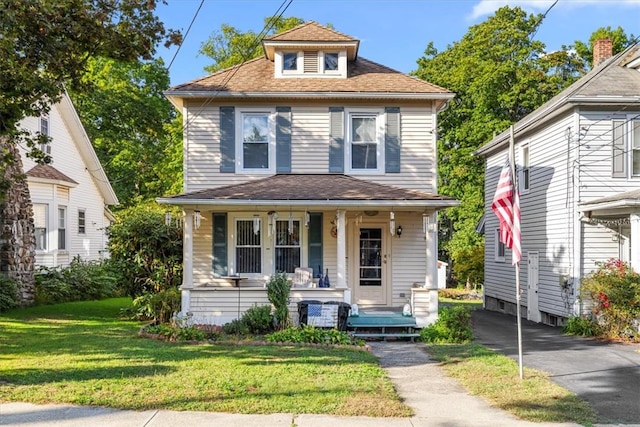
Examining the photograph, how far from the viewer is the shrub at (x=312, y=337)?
35.7 ft

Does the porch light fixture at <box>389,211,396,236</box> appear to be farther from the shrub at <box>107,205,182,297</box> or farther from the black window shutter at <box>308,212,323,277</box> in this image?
the shrub at <box>107,205,182,297</box>

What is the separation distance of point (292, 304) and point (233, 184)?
146 inches

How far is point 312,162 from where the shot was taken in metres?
14.6

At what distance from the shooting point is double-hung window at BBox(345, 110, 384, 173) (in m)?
14.5

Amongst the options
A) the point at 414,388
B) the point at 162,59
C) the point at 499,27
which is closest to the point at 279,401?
the point at 414,388

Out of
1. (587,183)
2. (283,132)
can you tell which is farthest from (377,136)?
(587,183)

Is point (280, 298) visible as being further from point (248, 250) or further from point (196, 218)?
point (196, 218)

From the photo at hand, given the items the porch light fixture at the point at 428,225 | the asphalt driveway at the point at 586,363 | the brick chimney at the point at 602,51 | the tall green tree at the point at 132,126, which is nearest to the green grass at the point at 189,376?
the asphalt driveway at the point at 586,363

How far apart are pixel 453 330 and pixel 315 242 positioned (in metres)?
4.14

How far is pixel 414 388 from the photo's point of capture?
780cm

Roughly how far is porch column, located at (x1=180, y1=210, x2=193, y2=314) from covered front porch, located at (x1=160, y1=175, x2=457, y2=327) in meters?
0.02

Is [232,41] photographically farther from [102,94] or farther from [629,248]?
[629,248]

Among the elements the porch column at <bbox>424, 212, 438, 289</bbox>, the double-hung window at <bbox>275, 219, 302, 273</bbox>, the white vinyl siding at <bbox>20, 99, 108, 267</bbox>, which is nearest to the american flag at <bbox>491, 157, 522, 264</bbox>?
the porch column at <bbox>424, 212, 438, 289</bbox>

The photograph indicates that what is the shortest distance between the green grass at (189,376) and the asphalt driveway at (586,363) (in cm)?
270
